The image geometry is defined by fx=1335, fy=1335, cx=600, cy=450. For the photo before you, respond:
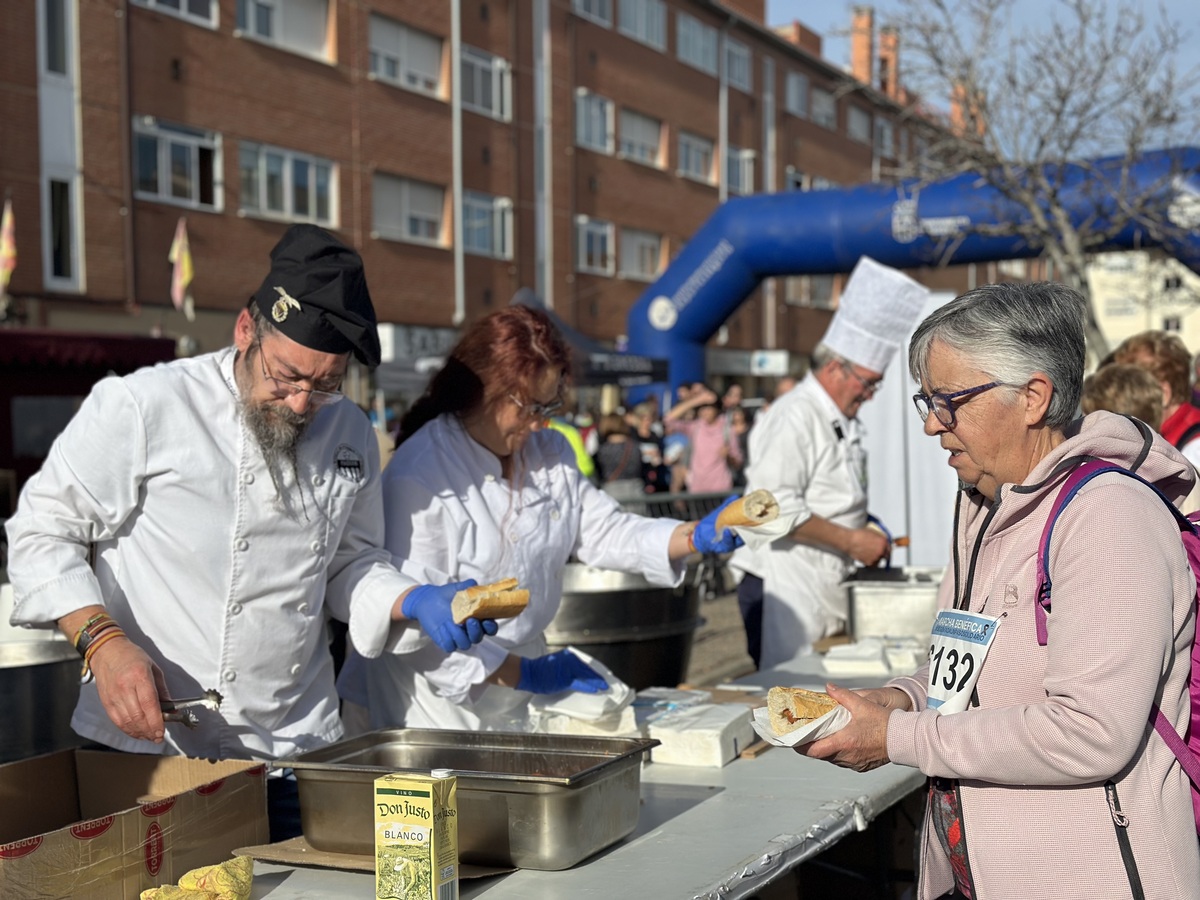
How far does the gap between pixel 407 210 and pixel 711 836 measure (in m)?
17.8

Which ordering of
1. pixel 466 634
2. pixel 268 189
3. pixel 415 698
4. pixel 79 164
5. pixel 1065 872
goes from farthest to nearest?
1. pixel 268 189
2. pixel 79 164
3. pixel 415 698
4. pixel 466 634
5. pixel 1065 872

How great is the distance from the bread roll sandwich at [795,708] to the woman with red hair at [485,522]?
0.95 m

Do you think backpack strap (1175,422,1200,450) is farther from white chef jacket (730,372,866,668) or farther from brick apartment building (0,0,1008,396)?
brick apartment building (0,0,1008,396)

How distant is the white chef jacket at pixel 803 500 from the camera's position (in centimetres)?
418

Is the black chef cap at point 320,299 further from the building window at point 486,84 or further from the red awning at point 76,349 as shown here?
the building window at point 486,84

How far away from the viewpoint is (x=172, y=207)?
15.5 metres

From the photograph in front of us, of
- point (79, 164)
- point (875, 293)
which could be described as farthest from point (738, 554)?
point (79, 164)

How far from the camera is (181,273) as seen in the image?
14656mm

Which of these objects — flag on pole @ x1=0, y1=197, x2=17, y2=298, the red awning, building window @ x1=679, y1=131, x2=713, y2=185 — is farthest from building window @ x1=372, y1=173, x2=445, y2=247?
the red awning

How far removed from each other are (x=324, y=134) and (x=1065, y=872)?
17.2 metres

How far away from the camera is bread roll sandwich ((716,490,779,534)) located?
9.98 feet

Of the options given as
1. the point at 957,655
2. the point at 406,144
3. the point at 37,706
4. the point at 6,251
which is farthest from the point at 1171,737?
the point at 406,144

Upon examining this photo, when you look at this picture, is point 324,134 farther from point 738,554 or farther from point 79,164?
point 738,554

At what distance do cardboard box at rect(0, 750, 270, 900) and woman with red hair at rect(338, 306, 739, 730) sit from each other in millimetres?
661
